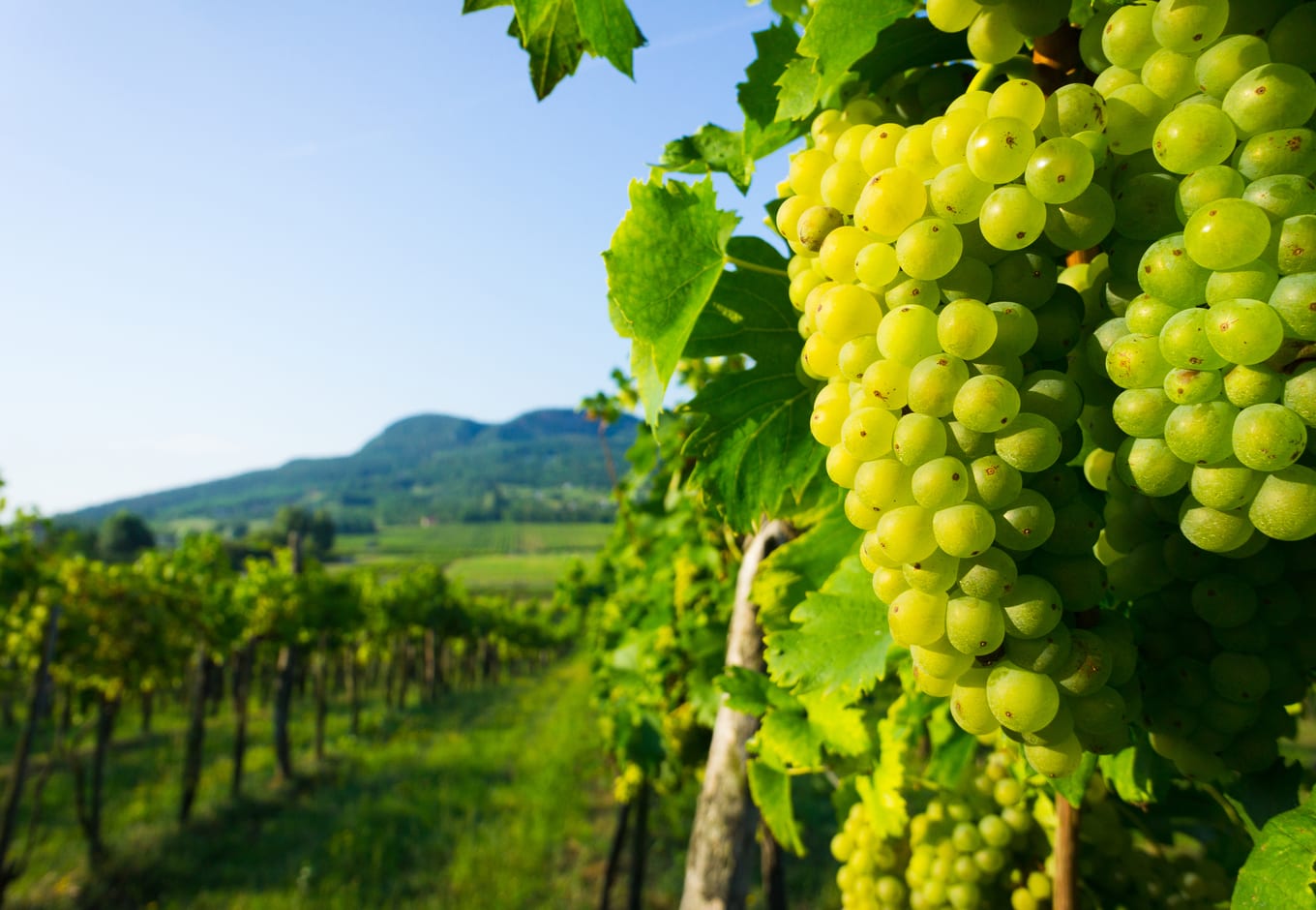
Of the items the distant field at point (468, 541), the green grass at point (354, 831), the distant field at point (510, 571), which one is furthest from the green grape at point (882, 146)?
the distant field at point (468, 541)

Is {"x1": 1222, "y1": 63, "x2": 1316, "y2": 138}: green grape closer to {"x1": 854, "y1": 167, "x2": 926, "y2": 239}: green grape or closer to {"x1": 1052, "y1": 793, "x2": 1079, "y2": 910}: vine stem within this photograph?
{"x1": 854, "y1": 167, "x2": 926, "y2": 239}: green grape

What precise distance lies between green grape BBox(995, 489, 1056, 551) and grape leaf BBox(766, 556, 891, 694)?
0.40 meters

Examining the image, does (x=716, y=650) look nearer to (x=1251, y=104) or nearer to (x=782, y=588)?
(x=782, y=588)

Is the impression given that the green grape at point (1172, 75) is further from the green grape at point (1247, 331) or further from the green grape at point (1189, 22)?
the green grape at point (1247, 331)

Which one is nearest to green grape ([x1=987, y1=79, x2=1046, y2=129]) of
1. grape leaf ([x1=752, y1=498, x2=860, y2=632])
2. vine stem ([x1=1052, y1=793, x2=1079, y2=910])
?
grape leaf ([x1=752, y1=498, x2=860, y2=632])

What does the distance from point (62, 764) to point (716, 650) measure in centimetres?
1688

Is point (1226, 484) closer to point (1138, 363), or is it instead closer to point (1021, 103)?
point (1138, 363)

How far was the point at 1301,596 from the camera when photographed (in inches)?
31.9

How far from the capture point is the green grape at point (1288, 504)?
0.59m

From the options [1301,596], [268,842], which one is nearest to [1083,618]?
[1301,596]

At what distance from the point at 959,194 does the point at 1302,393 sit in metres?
0.31

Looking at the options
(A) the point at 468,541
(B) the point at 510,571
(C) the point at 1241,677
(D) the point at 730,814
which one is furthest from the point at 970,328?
(A) the point at 468,541

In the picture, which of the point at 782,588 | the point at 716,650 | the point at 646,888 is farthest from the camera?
the point at 646,888

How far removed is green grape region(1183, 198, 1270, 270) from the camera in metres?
0.60
